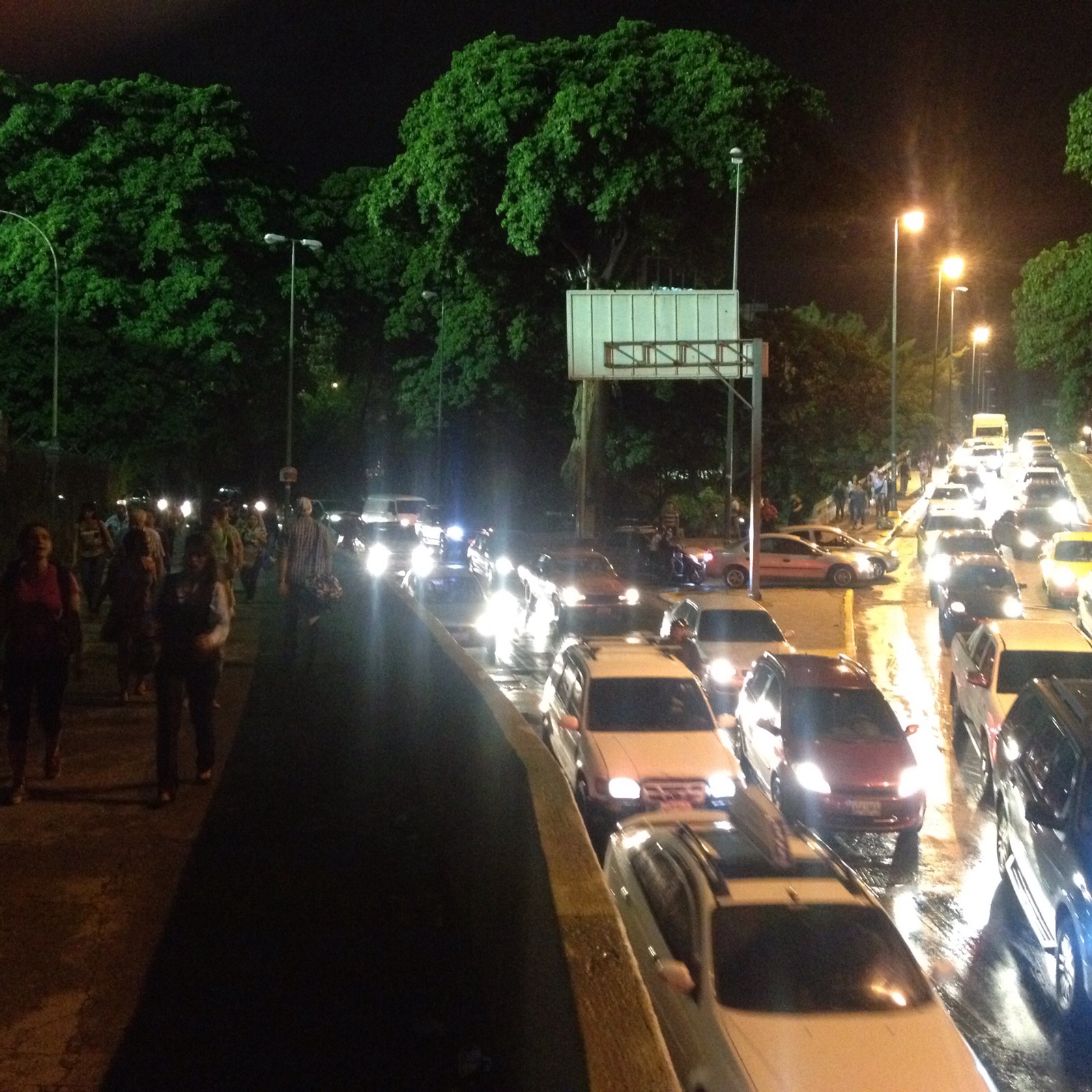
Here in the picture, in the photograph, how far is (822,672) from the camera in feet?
47.3

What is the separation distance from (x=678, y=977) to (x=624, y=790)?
5422 millimetres

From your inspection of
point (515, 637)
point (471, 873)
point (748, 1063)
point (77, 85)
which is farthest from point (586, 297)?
point (748, 1063)

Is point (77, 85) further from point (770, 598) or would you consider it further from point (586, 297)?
point (770, 598)

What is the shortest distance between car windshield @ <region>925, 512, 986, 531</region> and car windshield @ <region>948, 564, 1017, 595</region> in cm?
1404

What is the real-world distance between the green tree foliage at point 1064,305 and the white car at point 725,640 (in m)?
22.8

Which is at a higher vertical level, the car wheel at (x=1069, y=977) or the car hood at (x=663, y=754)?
the car hood at (x=663, y=754)

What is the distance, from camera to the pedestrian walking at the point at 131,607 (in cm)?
1259

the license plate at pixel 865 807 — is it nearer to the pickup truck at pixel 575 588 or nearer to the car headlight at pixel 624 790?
the car headlight at pixel 624 790

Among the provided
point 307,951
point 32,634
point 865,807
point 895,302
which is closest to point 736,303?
point 895,302

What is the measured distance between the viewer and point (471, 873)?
335 inches

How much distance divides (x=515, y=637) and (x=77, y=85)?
2593 centimetres

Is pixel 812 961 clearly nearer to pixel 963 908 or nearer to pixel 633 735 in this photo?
pixel 963 908

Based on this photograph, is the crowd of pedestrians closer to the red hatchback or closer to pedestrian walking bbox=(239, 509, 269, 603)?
the red hatchback

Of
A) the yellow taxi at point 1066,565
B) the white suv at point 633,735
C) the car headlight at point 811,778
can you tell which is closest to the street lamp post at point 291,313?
the yellow taxi at point 1066,565
